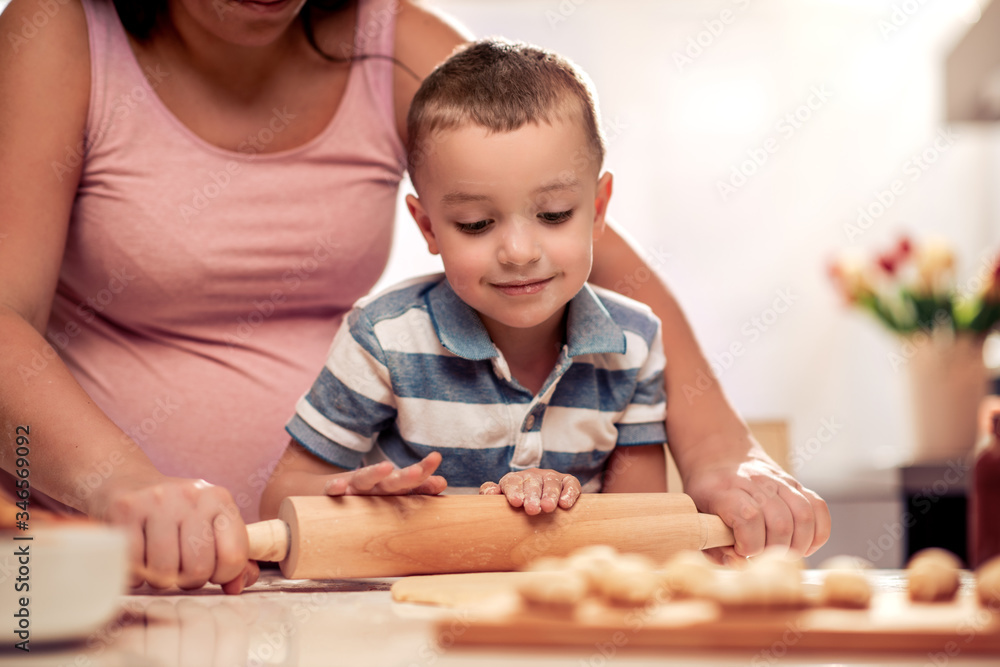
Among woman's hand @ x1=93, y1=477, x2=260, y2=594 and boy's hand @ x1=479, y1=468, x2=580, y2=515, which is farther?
boy's hand @ x1=479, y1=468, x2=580, y2=515

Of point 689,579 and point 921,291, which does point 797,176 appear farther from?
point 689,579

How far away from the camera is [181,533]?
26.0 inches

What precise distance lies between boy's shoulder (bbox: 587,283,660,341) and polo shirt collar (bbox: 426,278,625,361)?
31 millimetres

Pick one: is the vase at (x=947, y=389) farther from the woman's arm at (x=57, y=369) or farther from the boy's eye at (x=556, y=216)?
the woman's arm at (x=57, y=369)

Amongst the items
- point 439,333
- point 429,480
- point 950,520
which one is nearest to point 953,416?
point 950,520

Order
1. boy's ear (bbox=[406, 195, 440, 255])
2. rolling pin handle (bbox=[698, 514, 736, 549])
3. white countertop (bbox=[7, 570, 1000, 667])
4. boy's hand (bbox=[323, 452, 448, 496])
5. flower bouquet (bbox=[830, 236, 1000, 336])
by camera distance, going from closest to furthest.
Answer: white countertop (bbox=[7, 570, 1000, 667]) < boy's hand (bbox=[323, 452, 448, 496]) < rolling pin handle (bbox=[698, 514, 736, 549]) < boy's ear (bbox=[406, 195, 440, 255]) < flower bouquet (bbox=[830, 236, 1000, 336])

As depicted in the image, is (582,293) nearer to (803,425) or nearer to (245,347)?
(245,347)

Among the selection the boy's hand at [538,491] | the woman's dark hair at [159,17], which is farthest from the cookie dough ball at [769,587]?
the woman's dark hair at [159,17]

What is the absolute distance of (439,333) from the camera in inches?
40.5

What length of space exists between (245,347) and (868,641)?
2.83 ft

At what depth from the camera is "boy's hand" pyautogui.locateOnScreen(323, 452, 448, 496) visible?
734mm

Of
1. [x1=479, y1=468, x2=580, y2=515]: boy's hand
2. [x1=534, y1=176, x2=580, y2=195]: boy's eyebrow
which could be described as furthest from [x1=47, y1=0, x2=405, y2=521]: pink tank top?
[x1=479, y1=468, x2=580, y2=515]: boy's hand

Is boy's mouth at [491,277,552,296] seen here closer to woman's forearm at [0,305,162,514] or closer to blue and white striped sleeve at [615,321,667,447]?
blue and white striped sleeve at [615,321,667,447]

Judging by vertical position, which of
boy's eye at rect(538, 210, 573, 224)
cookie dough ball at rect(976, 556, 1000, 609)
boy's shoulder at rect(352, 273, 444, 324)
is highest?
boy's eye at rect(538, 210, 573, 224)
